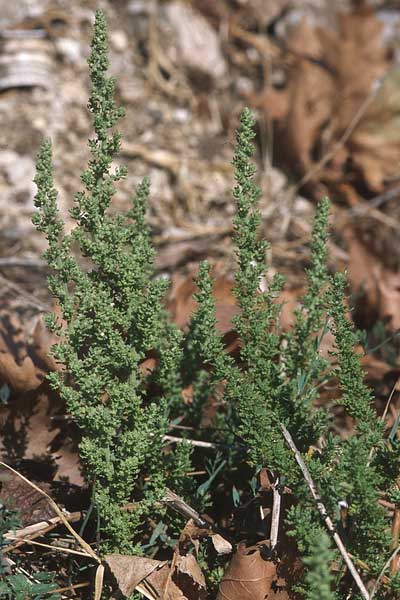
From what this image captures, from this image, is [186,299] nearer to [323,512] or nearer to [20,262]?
[20,262]

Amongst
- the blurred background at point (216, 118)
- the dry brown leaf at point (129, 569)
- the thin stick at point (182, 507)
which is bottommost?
the dry brown leaf at point (129, 569)

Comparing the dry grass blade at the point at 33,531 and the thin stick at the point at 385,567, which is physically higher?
the thin stick at the point at 385,567

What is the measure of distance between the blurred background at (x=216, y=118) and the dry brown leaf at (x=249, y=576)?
179 centimetres

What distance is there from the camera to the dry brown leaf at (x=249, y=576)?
64.0 inches

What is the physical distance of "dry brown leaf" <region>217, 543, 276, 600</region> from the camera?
1.62 meters

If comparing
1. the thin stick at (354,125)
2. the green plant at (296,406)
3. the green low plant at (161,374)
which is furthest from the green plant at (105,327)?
the thin stick at (354,125)

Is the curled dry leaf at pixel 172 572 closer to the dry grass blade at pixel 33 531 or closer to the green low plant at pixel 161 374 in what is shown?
the green low plant at pixel 161 374

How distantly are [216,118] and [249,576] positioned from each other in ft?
10.5

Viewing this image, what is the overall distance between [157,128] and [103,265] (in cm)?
261

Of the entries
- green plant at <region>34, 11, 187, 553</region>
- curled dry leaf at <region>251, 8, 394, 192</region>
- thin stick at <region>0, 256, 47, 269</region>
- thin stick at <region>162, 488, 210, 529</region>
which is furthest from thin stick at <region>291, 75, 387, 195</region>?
thin stick at <region>162, 488, 210, 529</region>

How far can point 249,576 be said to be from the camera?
1.63 metres

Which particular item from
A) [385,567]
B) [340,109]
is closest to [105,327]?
[385,567]

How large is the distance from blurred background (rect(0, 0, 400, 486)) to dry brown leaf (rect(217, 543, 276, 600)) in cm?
179

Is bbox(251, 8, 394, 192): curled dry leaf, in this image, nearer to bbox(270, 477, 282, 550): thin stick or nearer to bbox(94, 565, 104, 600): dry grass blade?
bbox(270, 477, 282, 550): thin stick
